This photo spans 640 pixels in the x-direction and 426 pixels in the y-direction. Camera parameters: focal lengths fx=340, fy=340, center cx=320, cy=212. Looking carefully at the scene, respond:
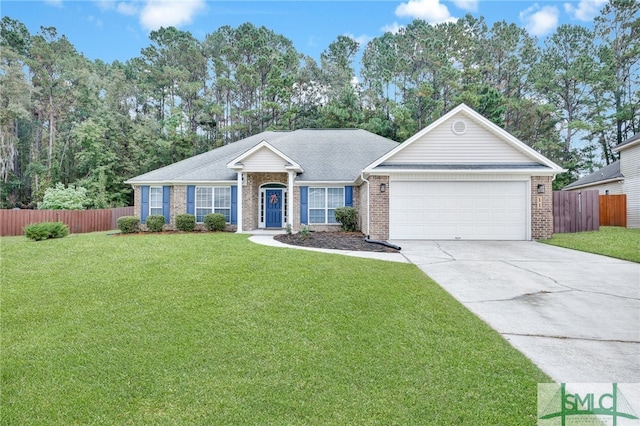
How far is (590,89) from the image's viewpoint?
104 ft

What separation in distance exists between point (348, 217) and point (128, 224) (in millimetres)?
10044

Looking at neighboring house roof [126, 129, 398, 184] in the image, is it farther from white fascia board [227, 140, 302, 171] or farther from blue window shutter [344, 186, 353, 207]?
blue window shutter [344, 186, 353, 207]

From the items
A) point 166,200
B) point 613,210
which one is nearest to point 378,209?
point 166,200

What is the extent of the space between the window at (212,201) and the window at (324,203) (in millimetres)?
4069

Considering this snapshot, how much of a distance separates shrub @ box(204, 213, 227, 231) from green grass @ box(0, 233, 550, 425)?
353 inches

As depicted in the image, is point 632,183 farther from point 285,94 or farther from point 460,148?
point 285,94

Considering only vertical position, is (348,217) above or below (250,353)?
above

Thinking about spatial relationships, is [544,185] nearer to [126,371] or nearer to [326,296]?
[326,296]

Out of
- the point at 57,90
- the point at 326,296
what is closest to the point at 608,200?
the point at 326,296

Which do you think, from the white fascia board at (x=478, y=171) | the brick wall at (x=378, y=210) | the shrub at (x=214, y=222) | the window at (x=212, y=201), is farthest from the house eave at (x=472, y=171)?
the window at (x=212, y=201)

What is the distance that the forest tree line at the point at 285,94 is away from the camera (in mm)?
29688

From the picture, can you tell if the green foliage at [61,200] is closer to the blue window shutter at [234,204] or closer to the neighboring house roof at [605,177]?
the blue window shutter at [234,204]

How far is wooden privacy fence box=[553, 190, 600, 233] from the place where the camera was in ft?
46.9

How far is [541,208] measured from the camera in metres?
12.5
